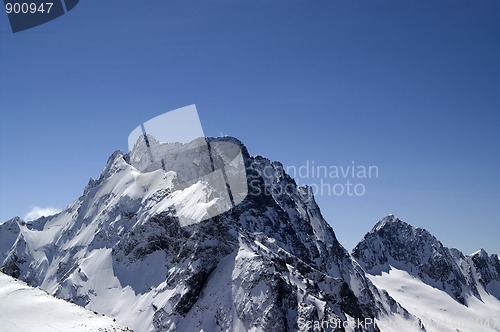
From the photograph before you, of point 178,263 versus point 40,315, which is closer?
point 40,315

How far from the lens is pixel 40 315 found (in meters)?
30.9

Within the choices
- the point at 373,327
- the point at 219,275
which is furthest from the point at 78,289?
the point at 373,327

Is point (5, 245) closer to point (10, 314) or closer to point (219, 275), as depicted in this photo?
point (219, 275)

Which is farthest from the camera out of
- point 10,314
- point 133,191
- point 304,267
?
point 133,191

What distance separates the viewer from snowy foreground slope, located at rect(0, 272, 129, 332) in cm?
2912

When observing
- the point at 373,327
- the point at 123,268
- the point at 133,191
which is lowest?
the point at 373,327

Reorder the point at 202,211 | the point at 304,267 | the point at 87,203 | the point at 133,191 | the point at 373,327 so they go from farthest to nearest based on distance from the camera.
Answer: the point at 87,203
the point at 133,191
the point at 373,327
the point at 304,267
the point at 202,211

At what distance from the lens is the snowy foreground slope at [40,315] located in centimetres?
2912

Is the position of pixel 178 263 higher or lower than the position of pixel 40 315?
lower

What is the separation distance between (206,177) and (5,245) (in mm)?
91886

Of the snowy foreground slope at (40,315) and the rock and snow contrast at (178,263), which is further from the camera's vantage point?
the rock and snow contrast at (178,263)

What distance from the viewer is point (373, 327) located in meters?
150

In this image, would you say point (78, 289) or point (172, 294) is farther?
point (78, 289)

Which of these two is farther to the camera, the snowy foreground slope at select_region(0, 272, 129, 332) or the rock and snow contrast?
the rock and snow contrast
